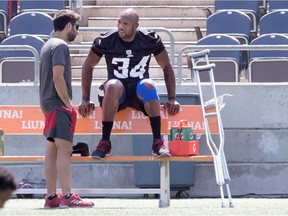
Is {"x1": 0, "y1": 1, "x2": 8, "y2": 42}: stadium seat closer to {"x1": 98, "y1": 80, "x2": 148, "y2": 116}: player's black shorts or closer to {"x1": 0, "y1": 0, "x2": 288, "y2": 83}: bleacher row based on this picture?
{"x1": 0, "y1": 0, "x2": 288, "y2": 83}: bleacher row

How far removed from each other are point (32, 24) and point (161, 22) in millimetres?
2137

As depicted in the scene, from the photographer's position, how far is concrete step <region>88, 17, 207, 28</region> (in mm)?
15195

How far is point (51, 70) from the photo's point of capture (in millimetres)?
9172

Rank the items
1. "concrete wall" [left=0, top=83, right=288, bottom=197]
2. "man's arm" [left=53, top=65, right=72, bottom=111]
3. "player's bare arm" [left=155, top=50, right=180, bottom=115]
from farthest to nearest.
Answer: "concrete wall" [left=0, top=83, right=288, bottom=197], "player's bare arm" [left=155, top=50, right=180, bottom=115], "man's arm" [left=53, top=65, right=72, bottom=111]

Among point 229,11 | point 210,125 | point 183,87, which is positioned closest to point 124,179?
point 183,87

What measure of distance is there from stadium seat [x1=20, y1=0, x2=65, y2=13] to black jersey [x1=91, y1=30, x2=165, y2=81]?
5599 millimetres

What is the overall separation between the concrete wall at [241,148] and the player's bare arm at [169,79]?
76.2 inches

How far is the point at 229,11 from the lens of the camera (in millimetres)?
14203

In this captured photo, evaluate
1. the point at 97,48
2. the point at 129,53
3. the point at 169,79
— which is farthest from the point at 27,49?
the point at 169,79

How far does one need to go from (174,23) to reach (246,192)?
4023 millimetres

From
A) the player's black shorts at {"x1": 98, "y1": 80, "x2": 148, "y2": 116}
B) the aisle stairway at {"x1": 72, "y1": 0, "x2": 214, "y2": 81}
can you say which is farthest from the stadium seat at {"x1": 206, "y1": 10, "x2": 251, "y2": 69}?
the player's black shorts at {"x1": 98, "y1": 80, "x2": 148, "y2": 116}

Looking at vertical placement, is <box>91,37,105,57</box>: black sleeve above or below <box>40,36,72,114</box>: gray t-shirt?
above

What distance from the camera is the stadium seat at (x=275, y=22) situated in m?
14.0

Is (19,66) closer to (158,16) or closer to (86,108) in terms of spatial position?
(86,108)
